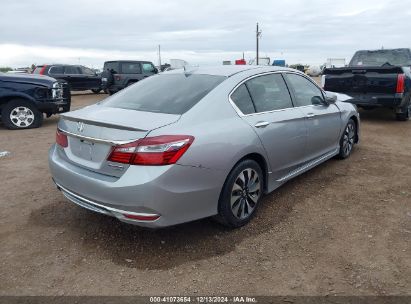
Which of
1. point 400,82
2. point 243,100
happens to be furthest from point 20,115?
point 400,82

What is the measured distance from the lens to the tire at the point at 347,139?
19.0 ft

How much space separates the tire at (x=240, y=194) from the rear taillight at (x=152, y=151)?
2.28 feet

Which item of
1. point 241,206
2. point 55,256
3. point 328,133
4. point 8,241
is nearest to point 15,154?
point 8,241

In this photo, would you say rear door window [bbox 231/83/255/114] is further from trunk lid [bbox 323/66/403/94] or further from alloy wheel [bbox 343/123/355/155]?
trunk lid [bbox 323/66/403/94]

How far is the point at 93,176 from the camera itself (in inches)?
120

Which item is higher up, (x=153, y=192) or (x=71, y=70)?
(x=71, y=70)

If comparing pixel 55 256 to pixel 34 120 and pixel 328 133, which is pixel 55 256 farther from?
pixel 34 120

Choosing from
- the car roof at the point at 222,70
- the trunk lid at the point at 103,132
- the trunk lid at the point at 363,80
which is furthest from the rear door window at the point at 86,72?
the trunk lid at the point at 103,132

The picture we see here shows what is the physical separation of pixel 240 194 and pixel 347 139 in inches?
124

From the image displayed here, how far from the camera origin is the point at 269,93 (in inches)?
162

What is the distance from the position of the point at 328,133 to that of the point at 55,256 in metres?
3.70

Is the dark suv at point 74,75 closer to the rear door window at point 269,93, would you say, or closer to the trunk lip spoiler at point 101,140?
the rear door window at point 269,93

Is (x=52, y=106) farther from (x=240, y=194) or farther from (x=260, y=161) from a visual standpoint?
(x=240, y=194)

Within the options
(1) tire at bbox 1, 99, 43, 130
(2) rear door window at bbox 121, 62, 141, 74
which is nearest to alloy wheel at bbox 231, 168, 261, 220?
(1) tire at bbox 1, 99, 43, 130
